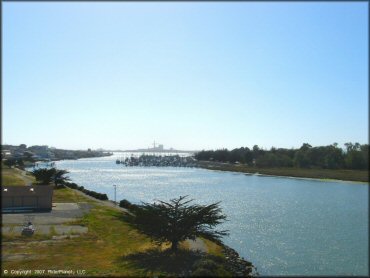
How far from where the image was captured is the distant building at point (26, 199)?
153 feet

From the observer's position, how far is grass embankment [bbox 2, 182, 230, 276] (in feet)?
74.7

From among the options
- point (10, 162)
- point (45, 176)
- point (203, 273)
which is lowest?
point (203, 273)

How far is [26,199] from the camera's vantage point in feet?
155

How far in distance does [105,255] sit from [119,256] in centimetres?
103

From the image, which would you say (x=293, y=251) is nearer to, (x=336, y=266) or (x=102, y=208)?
(x=336, y=266)

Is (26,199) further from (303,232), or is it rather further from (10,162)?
(10,162)

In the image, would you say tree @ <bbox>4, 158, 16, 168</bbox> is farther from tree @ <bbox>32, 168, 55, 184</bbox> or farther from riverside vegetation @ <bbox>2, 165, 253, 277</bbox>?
riverside vegetation @ <bbox>2, 165, 253, 277</bbox>

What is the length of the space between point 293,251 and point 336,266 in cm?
527

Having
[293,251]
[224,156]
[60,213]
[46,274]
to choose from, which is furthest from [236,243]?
[224,156]

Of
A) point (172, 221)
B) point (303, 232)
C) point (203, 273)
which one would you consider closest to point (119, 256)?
point (172, 221)

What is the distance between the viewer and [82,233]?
3331cm

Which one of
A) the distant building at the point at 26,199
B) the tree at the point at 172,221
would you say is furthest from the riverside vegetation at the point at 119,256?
the distant building at the point at 26,199

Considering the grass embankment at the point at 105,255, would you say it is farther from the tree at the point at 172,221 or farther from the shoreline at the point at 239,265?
the tree at the point at 172,221

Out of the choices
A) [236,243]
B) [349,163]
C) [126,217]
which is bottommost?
[236,243]
